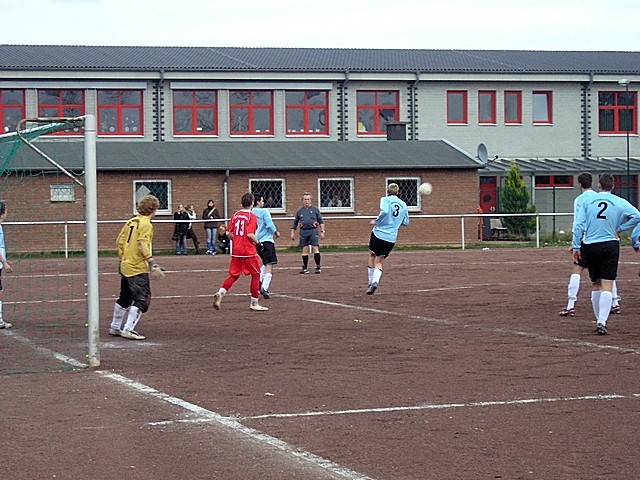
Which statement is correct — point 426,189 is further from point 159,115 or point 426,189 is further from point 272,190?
point 159,115

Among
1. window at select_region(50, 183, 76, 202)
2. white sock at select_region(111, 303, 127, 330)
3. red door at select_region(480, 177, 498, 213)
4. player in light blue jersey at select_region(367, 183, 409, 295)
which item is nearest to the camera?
white sock at select_region(111, 303, 127, 330)

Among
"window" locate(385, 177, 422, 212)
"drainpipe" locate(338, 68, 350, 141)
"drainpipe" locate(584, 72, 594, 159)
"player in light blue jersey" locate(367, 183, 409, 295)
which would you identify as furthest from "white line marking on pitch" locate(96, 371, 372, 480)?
"drainpipe" locate(584, 72, 594, 159)

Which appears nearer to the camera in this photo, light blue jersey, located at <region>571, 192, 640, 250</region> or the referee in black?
light blue jersey, located at <region>571, 192, 640, 250</region>

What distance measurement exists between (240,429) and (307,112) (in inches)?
1675

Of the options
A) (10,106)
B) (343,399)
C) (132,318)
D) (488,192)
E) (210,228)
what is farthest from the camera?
(488,192)

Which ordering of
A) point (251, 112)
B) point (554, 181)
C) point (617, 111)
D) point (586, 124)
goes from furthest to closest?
1. point (617, 111)
2. point (586, 124)
3. point (554, 181)
4. point (251, 112)

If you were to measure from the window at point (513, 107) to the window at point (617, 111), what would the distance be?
4.10 meters

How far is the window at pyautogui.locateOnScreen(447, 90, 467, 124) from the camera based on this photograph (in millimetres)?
51469

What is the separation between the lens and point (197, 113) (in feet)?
159

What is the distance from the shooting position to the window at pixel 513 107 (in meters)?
52.2

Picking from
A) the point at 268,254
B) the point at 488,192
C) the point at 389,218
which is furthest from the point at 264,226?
the point at 488,192

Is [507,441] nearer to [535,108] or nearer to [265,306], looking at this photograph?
[265,306]

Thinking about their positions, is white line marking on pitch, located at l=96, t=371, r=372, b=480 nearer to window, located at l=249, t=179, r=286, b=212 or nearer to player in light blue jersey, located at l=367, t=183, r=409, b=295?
player in light blue jersey, located at l=367, t=183, r=409, b=295

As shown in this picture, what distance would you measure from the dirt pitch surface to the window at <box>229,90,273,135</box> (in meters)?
32.6
